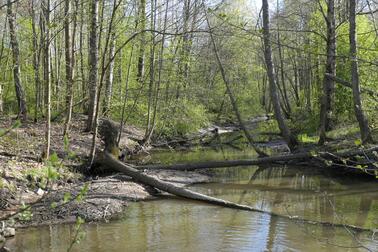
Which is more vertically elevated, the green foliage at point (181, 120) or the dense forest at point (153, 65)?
the dense forest at point (153, 65)

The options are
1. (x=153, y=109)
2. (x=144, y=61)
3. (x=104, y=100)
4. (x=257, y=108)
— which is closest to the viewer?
(x=104, y=100)

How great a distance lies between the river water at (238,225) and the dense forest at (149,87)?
0.65 m

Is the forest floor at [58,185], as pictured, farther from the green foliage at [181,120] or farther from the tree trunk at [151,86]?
the green foliage at [181,120]

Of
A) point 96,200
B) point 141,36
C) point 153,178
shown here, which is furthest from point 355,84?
point 141,36

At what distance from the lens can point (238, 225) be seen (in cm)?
825

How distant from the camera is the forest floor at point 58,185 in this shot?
837 centimetres

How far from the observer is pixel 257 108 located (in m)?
41.4

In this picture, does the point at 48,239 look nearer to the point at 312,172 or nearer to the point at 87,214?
the point at 87,214

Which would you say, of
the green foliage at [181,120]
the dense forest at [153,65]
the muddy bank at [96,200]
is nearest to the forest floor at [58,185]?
the muddy bank at [96,200]

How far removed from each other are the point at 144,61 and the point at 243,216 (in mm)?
15721

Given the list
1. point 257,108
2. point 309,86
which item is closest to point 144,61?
point 309,86

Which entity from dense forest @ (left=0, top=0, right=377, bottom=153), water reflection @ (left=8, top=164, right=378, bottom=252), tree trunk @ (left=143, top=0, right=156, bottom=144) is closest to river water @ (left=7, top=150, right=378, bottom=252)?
water reflection @ (left=8, top=164, right=378, bottom=252)

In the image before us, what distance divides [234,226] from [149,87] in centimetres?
1015

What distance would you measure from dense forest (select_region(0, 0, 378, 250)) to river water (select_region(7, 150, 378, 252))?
65 cm
